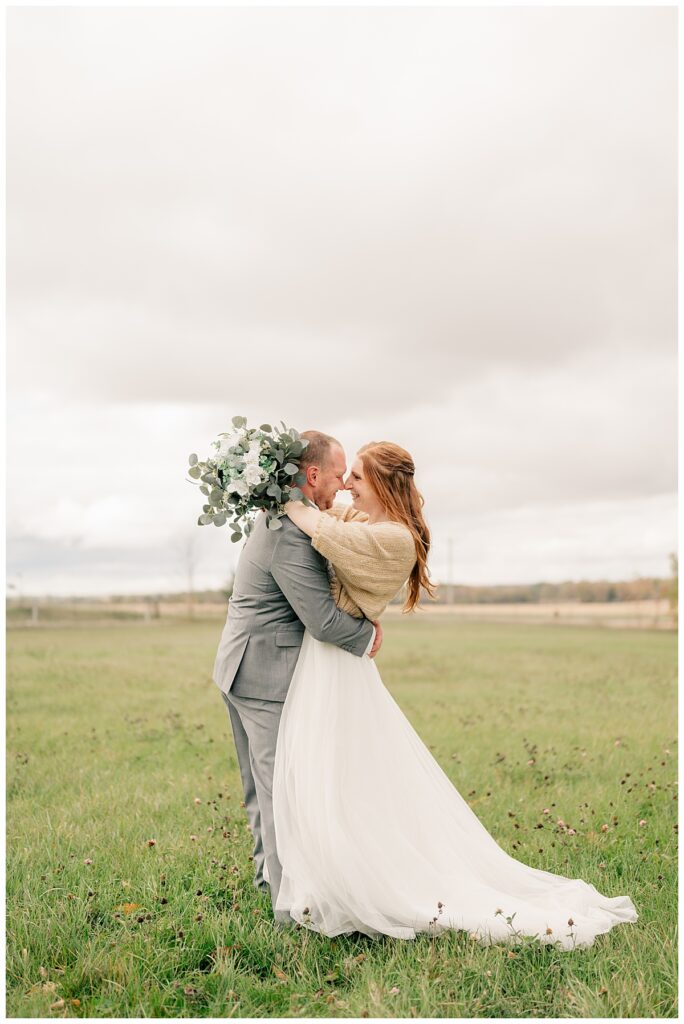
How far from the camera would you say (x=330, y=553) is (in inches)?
206

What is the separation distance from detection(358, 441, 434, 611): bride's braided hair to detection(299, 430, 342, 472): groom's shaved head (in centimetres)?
27

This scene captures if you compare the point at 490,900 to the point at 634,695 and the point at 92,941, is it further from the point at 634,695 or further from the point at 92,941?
the point at 634,695

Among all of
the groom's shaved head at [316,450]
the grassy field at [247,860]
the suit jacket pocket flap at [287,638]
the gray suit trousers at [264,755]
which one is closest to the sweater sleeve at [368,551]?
the groom's shaved head at [316,450]

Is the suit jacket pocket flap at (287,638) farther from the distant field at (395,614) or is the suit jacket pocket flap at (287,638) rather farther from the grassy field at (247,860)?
the distant field at (395,614)

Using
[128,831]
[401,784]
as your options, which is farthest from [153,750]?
[401,784]

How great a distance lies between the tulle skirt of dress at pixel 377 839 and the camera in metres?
5.30

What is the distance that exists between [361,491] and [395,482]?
23cm

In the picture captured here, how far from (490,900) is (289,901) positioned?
1.24m

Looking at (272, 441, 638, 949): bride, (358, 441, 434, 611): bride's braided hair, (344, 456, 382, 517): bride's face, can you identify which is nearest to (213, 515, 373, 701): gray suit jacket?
(272, 441, 638, 949): bride

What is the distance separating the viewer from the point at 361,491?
5.66 metres

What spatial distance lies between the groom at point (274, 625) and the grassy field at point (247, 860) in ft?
2.19

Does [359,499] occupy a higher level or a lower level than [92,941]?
higher

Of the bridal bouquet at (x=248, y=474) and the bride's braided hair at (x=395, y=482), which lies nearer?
the bridal bouquet at (x=248, y=474)

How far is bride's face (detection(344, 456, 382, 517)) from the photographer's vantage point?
562 centimetres
